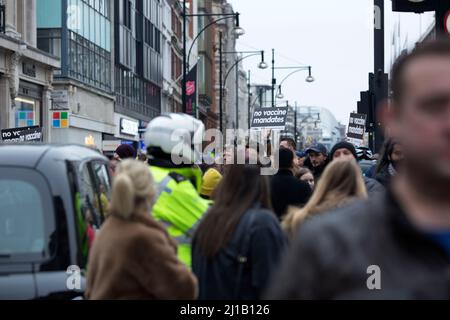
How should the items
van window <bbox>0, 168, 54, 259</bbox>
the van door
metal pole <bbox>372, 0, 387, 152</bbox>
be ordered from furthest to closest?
metal pole <bbox>372, 0, 387, 152</bbox>
van window <bbox>0, 168, 54, 259</bbox>
the van door

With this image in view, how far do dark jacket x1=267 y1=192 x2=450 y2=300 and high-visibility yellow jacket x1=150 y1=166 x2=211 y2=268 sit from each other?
3.26 m

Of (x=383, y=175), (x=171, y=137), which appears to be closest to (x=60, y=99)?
(x=383, y=175)

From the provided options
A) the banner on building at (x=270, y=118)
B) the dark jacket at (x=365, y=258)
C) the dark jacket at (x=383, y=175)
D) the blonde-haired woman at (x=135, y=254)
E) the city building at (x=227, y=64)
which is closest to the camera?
the dark jacket at (x=365, y=258)

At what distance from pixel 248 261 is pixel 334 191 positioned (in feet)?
4.64

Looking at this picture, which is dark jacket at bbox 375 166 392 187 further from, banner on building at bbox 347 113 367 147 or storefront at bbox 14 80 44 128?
storefront at bbox 14 80 44 128

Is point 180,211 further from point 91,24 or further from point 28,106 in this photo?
point 91,24

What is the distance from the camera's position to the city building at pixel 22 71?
3073 centimetres

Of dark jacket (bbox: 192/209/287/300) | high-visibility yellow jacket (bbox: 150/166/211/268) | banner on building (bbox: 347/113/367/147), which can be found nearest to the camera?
dark jacket (bbox: 192/209/287/300)

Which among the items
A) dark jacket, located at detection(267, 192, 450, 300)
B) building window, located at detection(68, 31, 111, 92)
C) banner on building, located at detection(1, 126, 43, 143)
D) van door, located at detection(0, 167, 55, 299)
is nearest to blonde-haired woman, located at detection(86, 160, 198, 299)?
van door, located at detection(0, 167, 55, 299)

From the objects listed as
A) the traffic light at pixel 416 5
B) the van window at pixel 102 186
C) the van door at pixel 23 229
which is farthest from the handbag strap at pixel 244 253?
the traffic light at pixel 416 5

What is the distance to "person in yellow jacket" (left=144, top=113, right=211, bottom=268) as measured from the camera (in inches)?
208

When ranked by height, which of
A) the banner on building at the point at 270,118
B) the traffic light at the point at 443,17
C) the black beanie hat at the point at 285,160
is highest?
the traffic light at the point at 443,17

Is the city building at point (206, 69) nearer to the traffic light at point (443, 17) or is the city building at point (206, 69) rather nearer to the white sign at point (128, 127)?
the white sign at point (128, 127)
